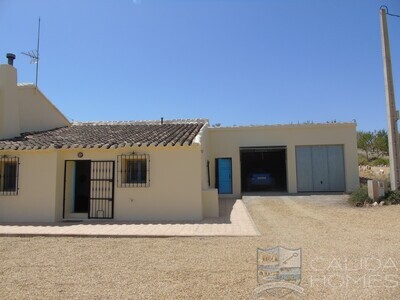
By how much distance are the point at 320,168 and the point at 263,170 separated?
261 inches

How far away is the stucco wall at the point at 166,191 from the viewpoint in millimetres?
10492

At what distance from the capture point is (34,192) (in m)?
10.8

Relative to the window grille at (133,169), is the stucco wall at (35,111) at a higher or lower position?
higher

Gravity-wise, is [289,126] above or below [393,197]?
above

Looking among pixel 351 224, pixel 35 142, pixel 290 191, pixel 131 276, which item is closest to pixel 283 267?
pixel 131 276

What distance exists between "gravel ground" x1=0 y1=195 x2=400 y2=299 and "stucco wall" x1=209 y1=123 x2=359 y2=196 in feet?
28.6

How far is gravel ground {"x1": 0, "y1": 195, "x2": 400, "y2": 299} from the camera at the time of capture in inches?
171

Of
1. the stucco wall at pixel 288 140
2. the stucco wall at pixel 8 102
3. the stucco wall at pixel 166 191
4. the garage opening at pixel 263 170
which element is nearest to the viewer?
the stucco wall at pixel 166 191

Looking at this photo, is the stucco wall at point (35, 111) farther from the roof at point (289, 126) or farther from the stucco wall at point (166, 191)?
the roof at point (289, 126)

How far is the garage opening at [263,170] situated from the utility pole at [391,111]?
6.73 m

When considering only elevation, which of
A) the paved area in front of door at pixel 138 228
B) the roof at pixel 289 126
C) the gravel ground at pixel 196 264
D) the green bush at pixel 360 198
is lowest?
the gravel ground at pixel 196 264

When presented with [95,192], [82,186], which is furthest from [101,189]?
[82,186]

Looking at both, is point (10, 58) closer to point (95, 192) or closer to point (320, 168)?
point (95, 192)

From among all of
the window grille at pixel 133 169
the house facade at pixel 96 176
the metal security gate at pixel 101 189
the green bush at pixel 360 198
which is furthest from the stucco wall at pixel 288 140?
the metal security gate at pixel 101 189
